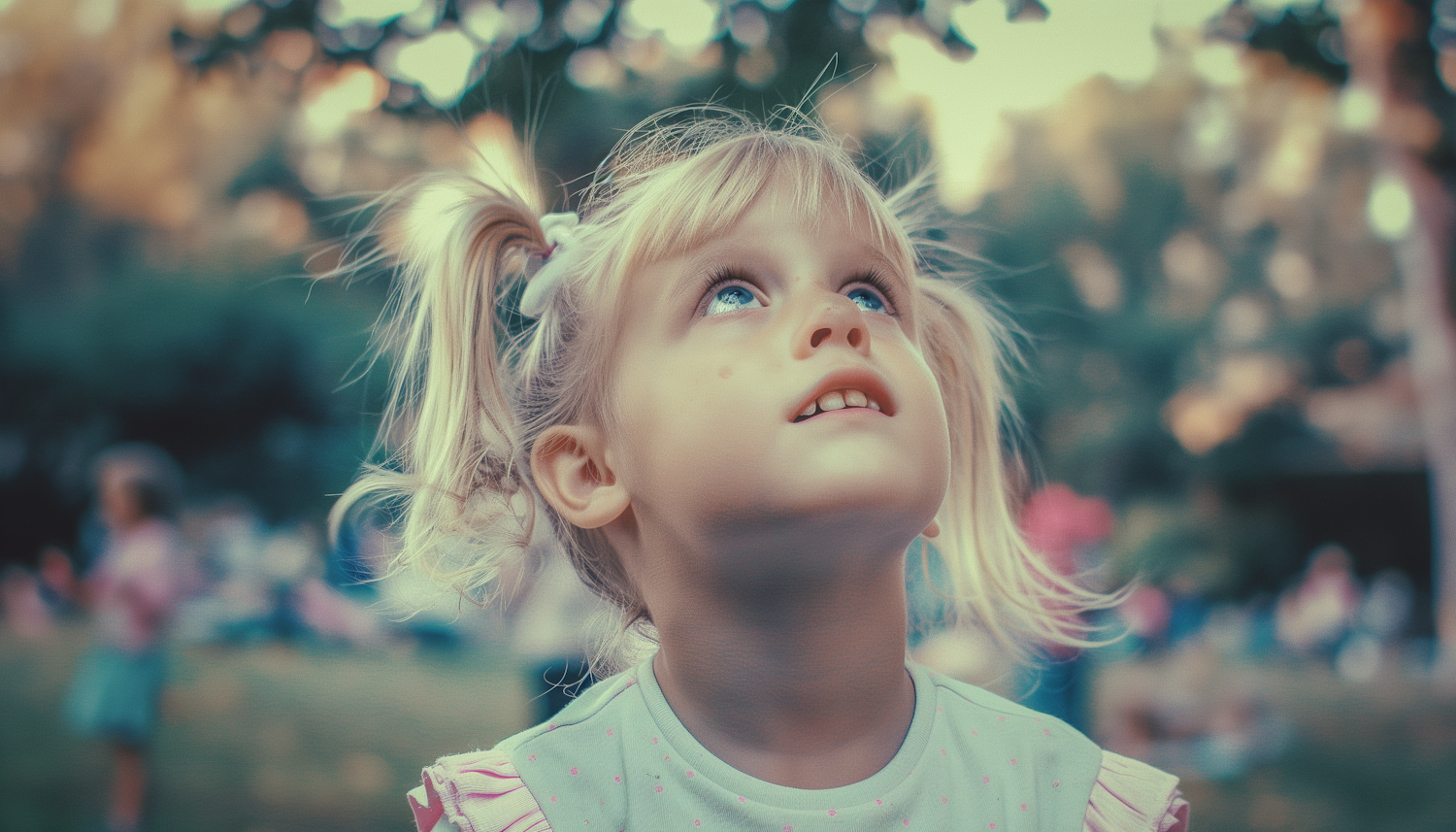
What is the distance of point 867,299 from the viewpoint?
1.04 metres

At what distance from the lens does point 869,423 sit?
0.87m

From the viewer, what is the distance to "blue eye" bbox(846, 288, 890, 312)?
1.04 meters

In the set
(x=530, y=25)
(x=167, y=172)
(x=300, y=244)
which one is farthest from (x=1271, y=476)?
(x=167, y=172)

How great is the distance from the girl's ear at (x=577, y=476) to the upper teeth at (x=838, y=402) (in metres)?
0.25

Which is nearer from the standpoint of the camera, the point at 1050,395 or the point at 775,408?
the point at 775,408

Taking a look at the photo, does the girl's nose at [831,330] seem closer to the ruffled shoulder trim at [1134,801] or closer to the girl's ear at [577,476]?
the girl's ear at [577,476]

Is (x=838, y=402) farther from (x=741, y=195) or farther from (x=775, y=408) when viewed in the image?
(x=741, y=195)

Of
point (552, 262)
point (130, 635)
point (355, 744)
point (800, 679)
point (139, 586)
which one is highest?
point (139, 586)

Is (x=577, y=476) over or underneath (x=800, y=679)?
over

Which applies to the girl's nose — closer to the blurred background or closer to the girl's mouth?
the girl's mouth

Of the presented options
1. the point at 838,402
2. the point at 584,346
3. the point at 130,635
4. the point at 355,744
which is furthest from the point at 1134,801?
the point at 355,744

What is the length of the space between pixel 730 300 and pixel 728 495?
21 centimetres

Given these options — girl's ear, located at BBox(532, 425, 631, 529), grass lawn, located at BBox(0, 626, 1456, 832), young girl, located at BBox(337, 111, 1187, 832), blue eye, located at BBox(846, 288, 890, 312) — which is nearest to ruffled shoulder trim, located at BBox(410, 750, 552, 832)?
young girl, located at BBox(337, 111, 1187, 832)

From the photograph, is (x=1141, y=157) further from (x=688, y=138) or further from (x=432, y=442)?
(x=432, y=442)
